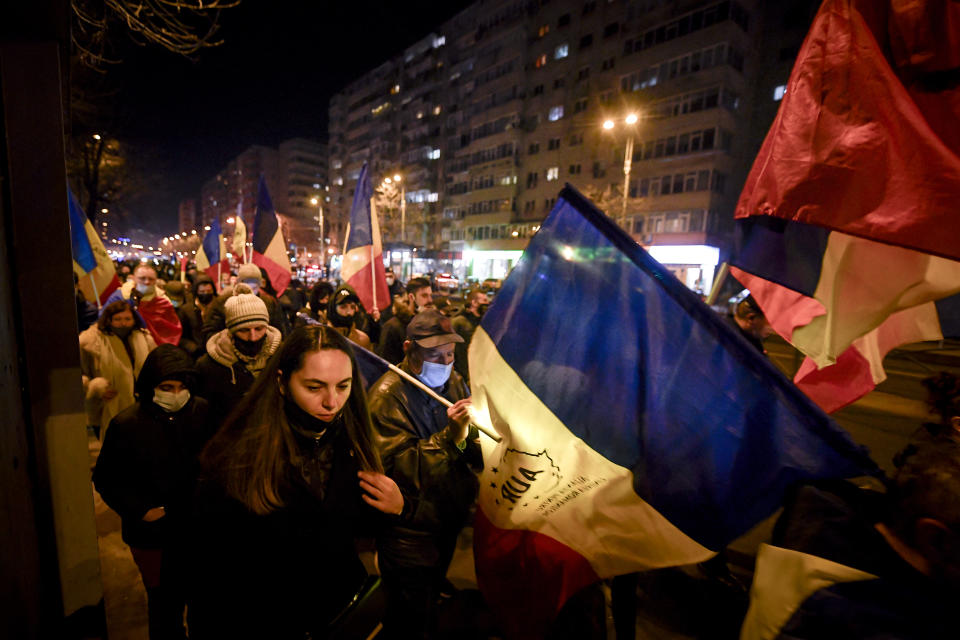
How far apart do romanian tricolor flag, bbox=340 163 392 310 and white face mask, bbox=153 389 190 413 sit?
4192mm

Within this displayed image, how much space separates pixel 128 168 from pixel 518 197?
3528 centimetres

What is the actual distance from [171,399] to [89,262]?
467 centimetres

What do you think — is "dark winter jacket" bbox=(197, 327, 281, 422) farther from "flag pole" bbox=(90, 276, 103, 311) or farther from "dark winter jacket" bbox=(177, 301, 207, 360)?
"flag pole" bbox=(90, 276, 103, 311)

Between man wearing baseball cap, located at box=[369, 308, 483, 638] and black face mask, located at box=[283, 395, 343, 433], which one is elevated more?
black face mask, located at box=[283, 395, 343, 433]

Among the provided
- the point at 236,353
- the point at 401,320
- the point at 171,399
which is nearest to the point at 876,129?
the point at 171,399

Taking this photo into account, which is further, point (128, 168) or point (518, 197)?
point (518, 197)

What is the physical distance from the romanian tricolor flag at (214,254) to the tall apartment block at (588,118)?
1654 centimetres

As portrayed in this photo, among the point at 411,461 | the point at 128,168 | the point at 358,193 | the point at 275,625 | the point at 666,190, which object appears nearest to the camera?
the point at 275,625

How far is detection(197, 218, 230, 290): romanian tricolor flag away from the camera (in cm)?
1039

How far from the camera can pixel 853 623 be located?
138cm

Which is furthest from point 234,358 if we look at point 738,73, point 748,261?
point 738,73

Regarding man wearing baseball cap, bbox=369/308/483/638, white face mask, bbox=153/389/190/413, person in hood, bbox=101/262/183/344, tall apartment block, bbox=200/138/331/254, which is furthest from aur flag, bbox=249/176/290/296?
tall apartment block, bbox=200/138/331/254

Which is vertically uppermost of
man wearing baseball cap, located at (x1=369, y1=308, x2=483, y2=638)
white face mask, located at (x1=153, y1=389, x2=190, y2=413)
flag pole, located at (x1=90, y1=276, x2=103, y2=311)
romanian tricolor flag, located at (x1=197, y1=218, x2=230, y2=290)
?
romanian tricolor flag, located at (x1=197, y1=218, x2=230, y2=290)

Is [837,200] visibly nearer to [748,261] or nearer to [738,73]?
[748,261]
